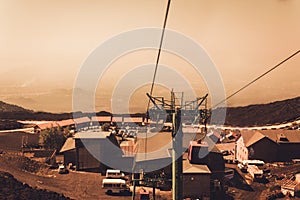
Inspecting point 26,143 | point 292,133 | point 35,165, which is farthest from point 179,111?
point 26,143

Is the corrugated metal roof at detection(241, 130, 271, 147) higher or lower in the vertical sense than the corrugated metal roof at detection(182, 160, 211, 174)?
higher

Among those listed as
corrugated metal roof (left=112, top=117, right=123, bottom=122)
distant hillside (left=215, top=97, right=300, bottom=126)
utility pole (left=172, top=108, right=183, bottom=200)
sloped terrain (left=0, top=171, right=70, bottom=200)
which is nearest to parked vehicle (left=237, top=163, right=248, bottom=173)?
sloped terrain (left=0, top=171, right=70, bottom=200)

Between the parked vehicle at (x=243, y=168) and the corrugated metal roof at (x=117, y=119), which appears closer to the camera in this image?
the parked vehicle at (x=243, y=168)

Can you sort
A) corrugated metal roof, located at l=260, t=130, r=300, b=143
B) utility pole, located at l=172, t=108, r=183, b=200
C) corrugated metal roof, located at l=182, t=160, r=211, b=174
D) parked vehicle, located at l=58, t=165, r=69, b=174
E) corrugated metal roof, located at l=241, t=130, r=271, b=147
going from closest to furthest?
utility pole, located at l=172, t=108, r=183, b=200 < corrugated metal roof, located at l=182, t=160, r=211, b=174 < parked vehicle, located at l=58, t=165, r=69, b=174 < corrugated metal roof, located at l=241, t=130, r=271, b=147 < corrugated metal roof, located at l=260, t=130, r=300, b=143

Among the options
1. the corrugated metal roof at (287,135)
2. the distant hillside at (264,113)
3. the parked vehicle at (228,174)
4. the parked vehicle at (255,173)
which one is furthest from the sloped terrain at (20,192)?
the distant hillside at (264,113)

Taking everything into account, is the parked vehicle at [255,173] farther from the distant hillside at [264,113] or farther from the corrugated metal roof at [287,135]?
the distant hillside at [264,113]

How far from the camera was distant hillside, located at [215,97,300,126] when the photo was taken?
28214mm

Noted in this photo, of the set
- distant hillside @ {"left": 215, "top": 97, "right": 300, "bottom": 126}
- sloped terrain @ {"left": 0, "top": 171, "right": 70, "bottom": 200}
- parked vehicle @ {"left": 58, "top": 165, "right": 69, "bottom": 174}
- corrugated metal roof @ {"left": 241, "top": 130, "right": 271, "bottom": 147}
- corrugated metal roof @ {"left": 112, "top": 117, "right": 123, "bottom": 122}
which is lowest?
sloped terrain @ {"left": 0, "top": 171, "right": 70, "bottom": 200}

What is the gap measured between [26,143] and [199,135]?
8.36 meters

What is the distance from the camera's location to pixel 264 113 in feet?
104

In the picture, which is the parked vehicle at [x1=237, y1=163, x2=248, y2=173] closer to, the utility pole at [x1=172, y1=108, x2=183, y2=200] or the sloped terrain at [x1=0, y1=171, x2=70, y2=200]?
the sloped terrain at [x1=0, y1=171, x2=70, y2=200]

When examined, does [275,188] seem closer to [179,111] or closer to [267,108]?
[179,111]

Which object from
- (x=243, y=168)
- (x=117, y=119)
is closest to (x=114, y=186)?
(x=243, y=168)

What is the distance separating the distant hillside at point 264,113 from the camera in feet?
92.6
